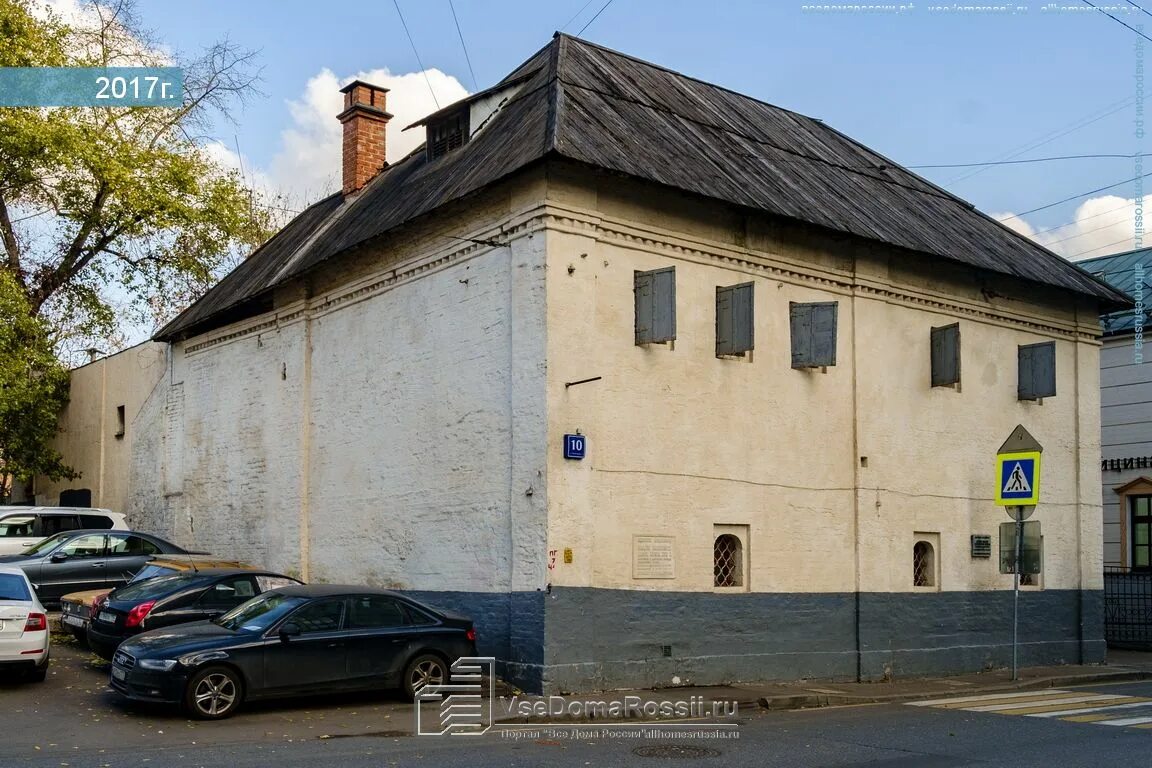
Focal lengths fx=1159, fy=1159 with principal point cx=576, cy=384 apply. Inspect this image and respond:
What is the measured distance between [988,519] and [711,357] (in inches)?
271

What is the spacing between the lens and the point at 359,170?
24.4 m

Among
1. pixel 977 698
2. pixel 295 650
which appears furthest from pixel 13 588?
pixel 977 698

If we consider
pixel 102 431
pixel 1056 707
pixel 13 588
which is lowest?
pixel 1056 707

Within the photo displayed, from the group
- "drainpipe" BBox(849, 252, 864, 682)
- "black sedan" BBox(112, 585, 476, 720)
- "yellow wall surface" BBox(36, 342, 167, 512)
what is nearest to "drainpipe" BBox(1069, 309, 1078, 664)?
"drainpipe" BBox(849, 252, 864, 682)

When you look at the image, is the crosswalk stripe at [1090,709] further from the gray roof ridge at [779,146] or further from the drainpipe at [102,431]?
the drainpipe at [102,431]

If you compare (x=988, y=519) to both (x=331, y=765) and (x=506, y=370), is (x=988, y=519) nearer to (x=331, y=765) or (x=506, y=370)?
(x=506, y=370)

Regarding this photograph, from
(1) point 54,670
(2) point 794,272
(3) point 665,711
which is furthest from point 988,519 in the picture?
(1) point 54,670

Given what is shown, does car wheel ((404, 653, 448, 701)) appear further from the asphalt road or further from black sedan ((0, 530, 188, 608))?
black sedan ((0, 530, 188, 608))

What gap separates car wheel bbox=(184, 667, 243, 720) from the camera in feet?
39.2

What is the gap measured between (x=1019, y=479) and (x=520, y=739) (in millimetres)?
9488

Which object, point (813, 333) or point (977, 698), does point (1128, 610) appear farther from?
point (813, 333)

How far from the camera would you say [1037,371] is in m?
20.7

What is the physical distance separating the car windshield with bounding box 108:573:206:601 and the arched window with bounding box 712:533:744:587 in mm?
7074

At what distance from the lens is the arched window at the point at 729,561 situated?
53.9 ft
